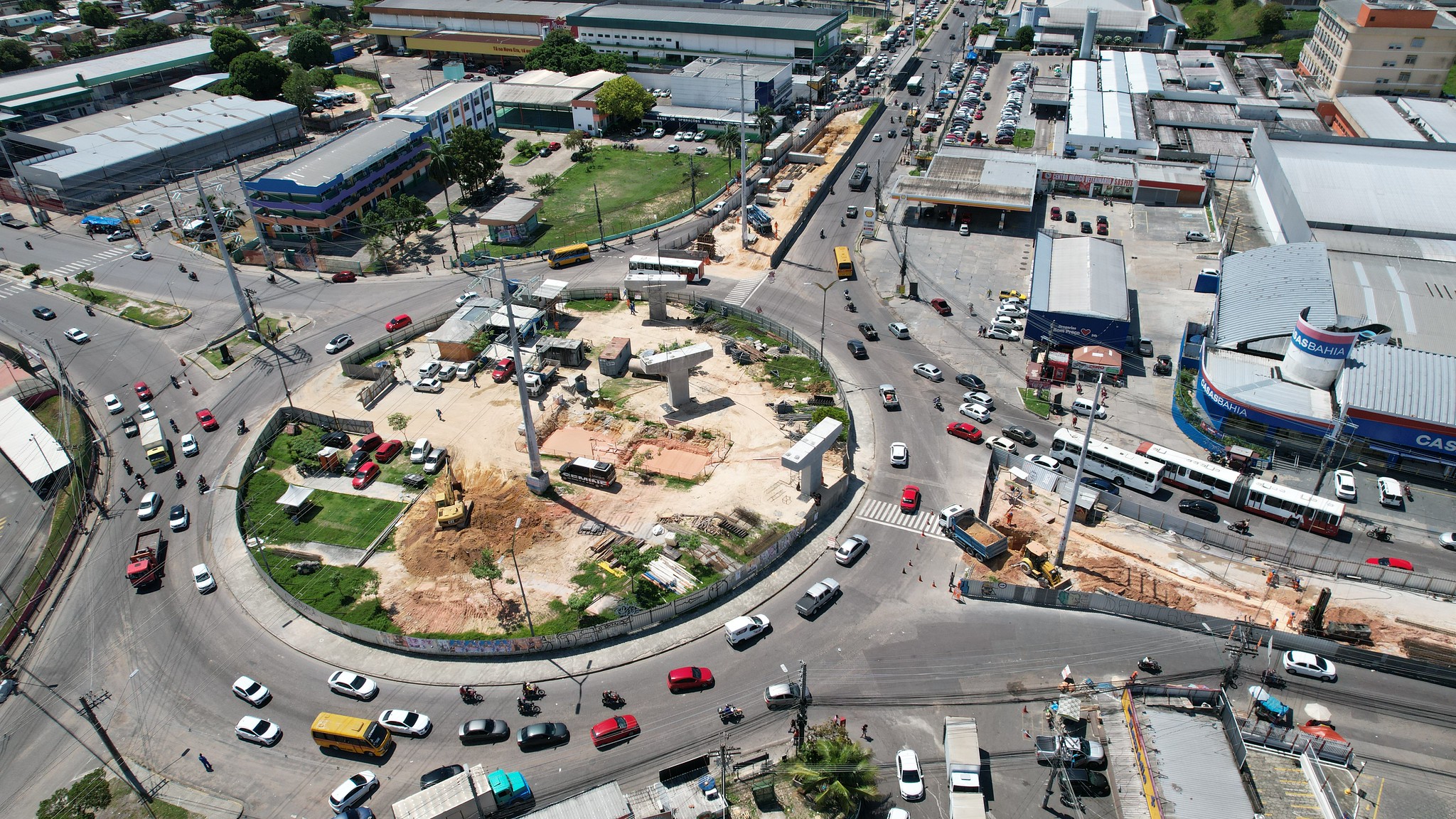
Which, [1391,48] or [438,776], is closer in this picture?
[438,776]

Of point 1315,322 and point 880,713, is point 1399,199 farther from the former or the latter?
point 880,713

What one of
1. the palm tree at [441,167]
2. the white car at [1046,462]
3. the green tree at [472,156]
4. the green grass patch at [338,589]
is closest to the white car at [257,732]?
the green grass patch at [338,589]

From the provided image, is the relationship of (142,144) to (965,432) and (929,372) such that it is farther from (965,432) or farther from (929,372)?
(965,432)

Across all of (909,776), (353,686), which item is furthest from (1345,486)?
(353,686)

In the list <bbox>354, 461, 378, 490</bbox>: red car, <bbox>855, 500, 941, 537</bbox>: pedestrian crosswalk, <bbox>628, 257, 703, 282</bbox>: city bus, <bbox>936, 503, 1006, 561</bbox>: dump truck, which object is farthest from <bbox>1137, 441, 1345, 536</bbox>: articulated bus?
<bbox>354, 461, 378, 490</bbox>: red car

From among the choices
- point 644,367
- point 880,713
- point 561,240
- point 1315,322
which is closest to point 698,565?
point 880,713

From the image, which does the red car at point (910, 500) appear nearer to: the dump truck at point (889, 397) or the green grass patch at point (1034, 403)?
the dump truck at point (889, 397)

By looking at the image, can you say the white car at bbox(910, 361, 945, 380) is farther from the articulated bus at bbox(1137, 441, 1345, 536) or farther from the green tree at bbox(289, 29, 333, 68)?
the green tree at bbox(289, 29, 333, 68)
